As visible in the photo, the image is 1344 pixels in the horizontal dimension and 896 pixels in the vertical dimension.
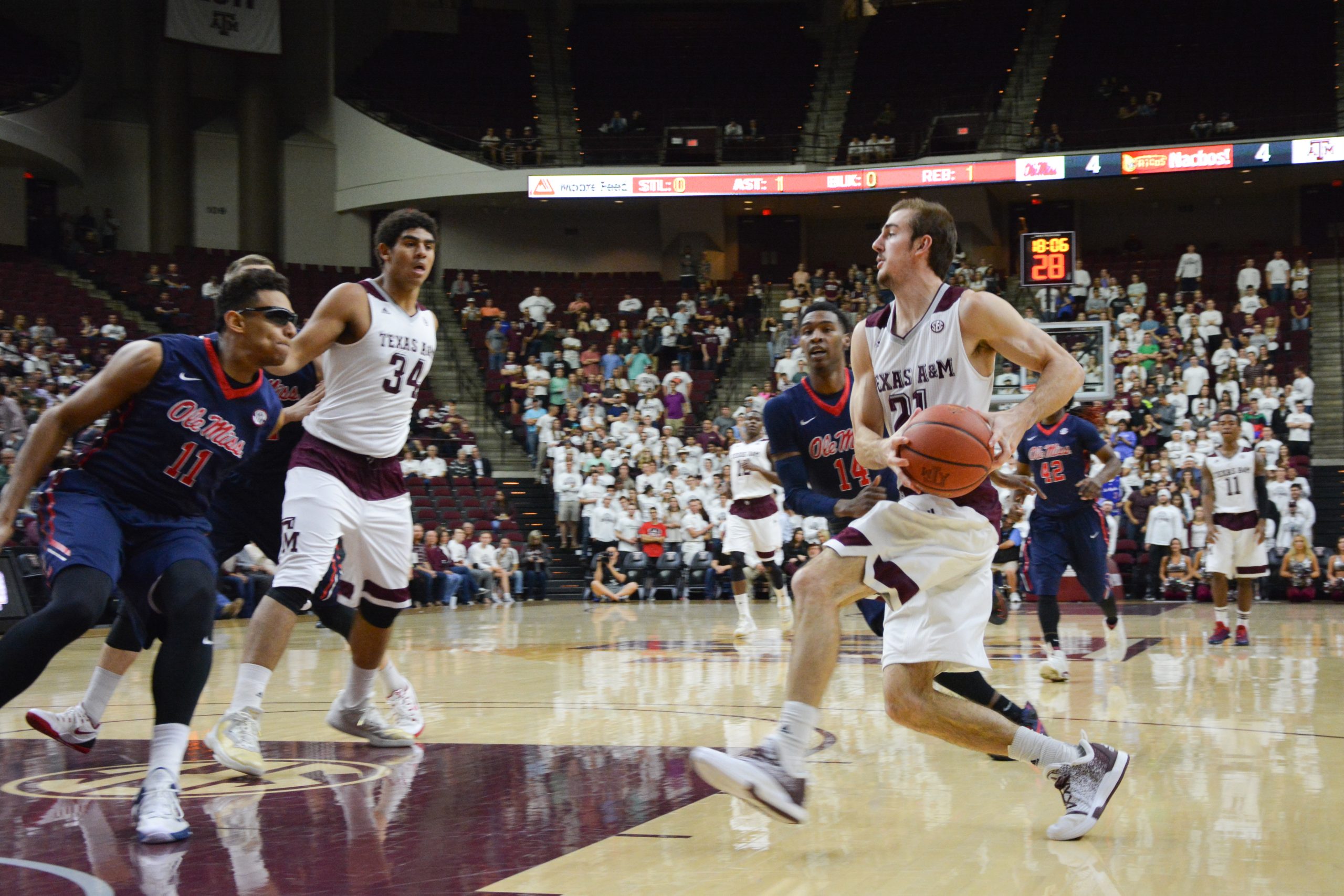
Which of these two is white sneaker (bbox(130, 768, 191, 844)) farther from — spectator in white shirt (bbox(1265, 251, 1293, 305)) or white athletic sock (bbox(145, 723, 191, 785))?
spectator in white shirt (bbox(1265, 251, 1293, 305))

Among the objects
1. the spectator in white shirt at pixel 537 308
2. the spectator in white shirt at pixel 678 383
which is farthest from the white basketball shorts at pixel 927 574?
the spectator in white shirt at pixel 537 308

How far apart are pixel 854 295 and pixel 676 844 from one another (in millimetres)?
21767

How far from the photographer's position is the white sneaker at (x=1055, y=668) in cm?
748

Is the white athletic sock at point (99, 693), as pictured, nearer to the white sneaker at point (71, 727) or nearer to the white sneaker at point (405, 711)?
the white sneaker at point (71, 727)

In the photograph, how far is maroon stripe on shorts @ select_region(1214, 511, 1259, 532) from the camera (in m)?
10.2

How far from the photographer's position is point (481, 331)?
81.7 feet

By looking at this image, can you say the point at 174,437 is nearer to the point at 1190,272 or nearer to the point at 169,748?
the point at 169,748

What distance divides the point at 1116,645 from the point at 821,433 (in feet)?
16.4

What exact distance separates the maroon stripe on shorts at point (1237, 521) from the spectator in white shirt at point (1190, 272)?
14100mm

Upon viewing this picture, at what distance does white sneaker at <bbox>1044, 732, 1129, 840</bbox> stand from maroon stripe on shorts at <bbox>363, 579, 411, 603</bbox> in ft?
8.92

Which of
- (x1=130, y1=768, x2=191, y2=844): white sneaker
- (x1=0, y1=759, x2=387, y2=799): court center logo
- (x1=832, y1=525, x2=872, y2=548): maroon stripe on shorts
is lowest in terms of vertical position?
(x1=0, y1=759, x2=387, y2=799): court center logo

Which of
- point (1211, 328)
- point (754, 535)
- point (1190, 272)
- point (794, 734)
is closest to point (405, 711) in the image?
point (794, 734)

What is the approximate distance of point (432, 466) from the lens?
19.7m

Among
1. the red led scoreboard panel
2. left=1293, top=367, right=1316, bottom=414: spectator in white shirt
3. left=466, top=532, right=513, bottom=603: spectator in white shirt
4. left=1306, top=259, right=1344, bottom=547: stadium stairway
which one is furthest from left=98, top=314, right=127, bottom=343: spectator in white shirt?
left=1306, top=259, right=1344, bottom=547: stadium stairway
